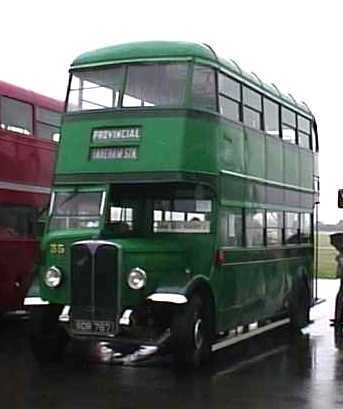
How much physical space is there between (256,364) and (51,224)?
11.4 feet

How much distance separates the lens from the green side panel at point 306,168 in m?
16.4

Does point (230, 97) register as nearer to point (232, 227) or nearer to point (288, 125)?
point (232, 227)

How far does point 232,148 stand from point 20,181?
4.68 metres

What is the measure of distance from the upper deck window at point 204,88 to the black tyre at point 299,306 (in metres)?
5.27

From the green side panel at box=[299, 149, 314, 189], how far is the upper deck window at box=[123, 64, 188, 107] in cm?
505

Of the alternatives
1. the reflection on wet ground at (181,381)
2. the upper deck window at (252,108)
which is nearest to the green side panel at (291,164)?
the upper deck window at (252,108)

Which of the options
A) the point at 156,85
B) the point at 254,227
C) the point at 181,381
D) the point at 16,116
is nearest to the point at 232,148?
the point at 156,85

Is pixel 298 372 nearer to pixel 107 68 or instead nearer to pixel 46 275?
pixel 46 275

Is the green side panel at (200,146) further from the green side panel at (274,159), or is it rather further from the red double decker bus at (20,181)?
the red double decker bus at (20,181)

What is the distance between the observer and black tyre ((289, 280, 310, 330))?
16094 millimetres

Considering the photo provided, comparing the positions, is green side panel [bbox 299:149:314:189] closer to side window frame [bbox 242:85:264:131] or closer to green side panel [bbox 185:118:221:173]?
side window frame [bbox 242:85:264:131]

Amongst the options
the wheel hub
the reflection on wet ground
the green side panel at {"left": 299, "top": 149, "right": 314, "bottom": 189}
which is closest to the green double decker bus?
the wheel hub

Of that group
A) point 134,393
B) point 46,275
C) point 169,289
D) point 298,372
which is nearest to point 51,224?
point 46,275

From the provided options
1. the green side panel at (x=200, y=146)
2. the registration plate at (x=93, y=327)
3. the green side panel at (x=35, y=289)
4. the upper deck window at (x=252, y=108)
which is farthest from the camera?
the upper deck window at (x=252, y=108)
